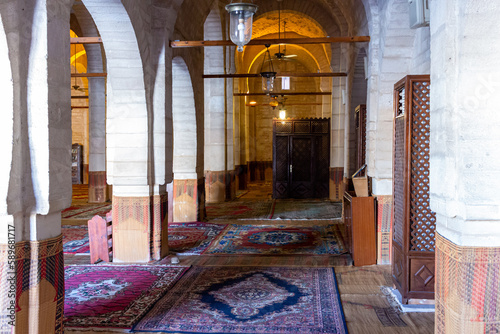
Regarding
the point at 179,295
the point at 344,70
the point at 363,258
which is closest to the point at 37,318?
the point at 179,295

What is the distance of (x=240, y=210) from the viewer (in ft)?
36.2

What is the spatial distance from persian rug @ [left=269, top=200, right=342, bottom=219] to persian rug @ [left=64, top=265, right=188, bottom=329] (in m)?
4.88

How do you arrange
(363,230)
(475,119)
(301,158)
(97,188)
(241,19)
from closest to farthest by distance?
(475,119), (241,19), (363,230), (97,188), (301,158)

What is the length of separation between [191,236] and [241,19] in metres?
4.72

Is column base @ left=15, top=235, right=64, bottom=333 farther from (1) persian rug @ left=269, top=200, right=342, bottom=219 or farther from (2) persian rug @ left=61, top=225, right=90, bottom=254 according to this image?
(1) persian rug @ left=269, top=200, right=342, bottom=219

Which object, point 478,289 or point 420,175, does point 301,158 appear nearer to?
point 420,175

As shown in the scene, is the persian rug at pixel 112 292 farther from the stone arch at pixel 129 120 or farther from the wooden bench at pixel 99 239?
the stone arch at pixel 129 120

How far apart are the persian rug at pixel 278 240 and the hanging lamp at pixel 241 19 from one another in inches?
140

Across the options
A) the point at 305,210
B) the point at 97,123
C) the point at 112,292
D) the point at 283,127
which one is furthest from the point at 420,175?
the point at 97,123

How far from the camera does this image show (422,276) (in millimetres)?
4352

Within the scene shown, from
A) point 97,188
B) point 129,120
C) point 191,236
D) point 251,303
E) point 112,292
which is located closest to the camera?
point 251,303

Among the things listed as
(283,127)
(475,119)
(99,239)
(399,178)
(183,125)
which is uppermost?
(283,127)

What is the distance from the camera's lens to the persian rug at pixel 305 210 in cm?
1005

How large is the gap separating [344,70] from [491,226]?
28.3 ft
